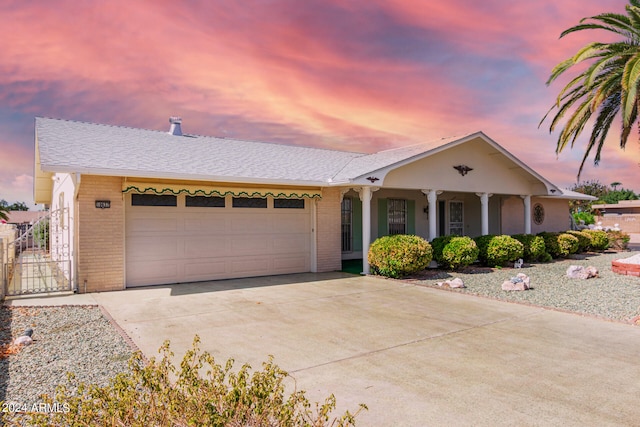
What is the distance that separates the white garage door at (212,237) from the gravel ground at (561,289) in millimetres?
4027

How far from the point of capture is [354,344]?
5.94m

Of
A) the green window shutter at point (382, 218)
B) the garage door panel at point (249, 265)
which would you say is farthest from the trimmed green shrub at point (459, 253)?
the garage door panel at point (249, 265)

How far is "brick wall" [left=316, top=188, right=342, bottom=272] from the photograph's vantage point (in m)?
13.3

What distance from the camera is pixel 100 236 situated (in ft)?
32.1

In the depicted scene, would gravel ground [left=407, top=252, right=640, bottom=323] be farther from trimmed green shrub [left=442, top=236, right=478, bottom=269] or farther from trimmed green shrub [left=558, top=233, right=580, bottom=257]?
trimmed green shrub [left=558, top=233, right=580, bottom=257]

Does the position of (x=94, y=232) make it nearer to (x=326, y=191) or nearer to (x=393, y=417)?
(x=326, y=191)

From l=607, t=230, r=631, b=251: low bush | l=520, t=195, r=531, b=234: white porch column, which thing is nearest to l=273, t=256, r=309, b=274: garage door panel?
l=520, t=195, r=531, b=234: white porch column

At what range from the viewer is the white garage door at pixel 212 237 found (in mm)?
10500

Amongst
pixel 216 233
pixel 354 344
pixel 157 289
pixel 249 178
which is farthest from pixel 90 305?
pixel 354 344

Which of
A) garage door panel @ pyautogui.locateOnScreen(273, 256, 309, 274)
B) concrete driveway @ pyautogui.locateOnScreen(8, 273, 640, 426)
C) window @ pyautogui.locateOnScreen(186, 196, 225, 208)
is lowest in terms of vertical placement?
concrete driveway @ pyautogui.locateOnScreen(8, 273, 640, 426)

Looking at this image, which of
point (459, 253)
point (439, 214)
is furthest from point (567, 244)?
point (459, 253)

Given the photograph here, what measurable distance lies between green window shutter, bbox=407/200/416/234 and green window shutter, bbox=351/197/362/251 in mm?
2607

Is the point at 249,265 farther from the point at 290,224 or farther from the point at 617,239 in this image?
the point at 617,239

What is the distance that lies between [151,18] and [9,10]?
286cm
